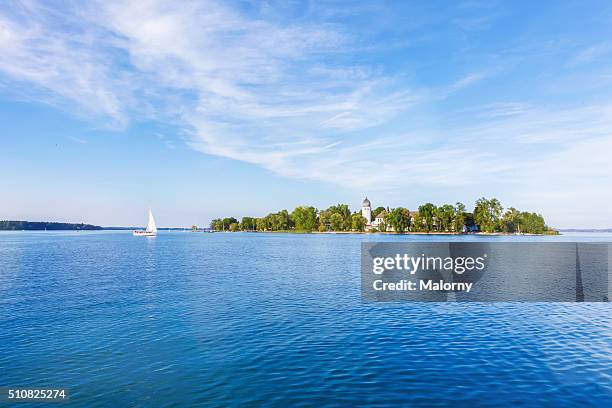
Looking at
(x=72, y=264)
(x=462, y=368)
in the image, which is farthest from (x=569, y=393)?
(x=72, y=264)

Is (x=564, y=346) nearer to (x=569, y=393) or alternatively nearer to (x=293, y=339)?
(x=569, y=393)

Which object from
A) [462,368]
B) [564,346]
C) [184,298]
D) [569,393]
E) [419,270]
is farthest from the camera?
[419,270]

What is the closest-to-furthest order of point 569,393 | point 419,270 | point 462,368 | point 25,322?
1. point 569,393
2. point 462,368
3. point 25,322
4. point 419,270

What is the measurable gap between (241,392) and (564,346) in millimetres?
25546

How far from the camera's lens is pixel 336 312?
40.7 metres

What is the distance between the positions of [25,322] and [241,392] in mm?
27327

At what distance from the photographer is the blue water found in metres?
21.4

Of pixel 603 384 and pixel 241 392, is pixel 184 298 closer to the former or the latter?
pixel 241 392

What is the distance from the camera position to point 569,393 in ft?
70.2

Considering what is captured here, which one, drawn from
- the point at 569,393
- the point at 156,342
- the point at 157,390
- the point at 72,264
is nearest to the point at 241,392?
the point at 157,390

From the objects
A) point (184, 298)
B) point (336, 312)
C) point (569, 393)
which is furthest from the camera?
point (184, 298)

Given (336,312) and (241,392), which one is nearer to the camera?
(241,392)

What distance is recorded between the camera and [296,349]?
28.5m

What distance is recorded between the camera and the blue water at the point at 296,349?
2138 cm
